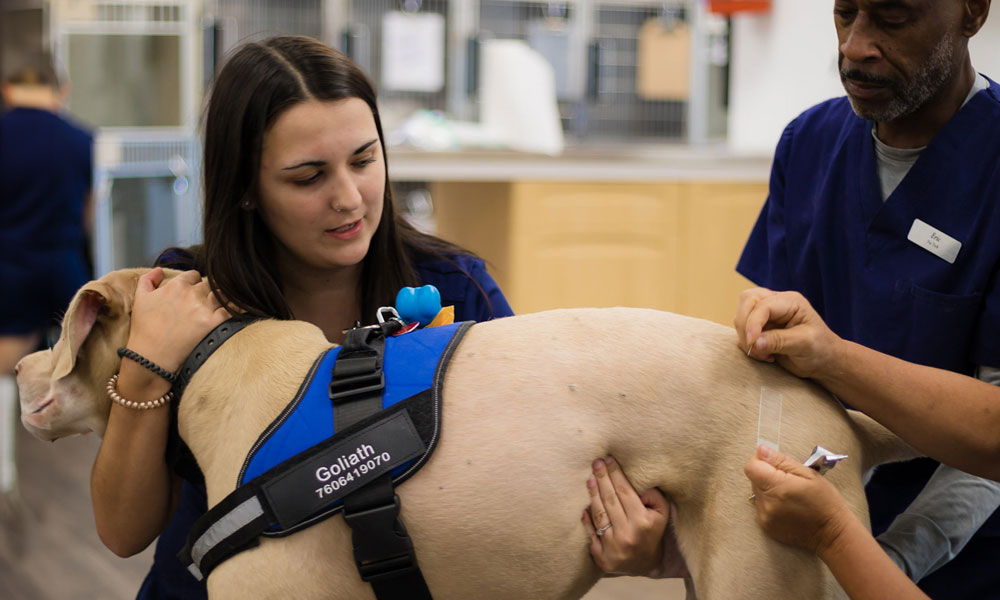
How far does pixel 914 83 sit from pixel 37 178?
3.69m

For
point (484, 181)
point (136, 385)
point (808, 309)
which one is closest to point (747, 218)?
point (484, 181)

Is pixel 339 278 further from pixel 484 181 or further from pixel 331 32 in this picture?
pixel 331 32

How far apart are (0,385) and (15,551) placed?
2.02 ft

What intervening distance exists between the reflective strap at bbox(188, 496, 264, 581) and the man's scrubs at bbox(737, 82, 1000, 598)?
947 millimetres

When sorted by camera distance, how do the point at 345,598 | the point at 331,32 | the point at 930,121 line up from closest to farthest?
1. the point at 345,598
2. the point at 930,121
3. the point at 331,32

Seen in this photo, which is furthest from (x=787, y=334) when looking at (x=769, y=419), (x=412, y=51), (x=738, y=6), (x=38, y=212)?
(x=412, y=51)

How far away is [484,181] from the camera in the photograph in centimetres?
382

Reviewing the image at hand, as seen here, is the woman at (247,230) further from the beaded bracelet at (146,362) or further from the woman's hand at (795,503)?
the woman's hand at (795,503)

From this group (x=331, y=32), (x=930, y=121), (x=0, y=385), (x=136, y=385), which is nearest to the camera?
(x=136, y=385)

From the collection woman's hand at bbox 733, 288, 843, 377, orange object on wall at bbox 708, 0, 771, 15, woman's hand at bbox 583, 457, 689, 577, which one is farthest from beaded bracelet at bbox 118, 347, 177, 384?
orange object on wall at bbox 708, 0, 771, 15

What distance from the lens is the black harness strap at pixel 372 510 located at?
110 cm

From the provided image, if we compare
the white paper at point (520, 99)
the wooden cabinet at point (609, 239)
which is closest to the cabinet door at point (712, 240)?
the wooden cabinet at point (609, 239)

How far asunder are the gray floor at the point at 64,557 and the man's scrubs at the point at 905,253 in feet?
5.15

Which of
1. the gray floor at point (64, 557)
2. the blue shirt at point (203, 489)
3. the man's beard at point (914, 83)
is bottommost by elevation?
the gray floor at point (64, 557)
